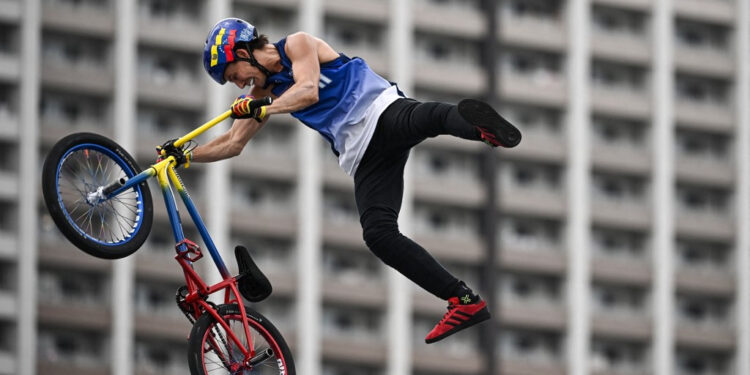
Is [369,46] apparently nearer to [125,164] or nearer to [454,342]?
[454,342]

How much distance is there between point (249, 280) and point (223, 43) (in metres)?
2.21

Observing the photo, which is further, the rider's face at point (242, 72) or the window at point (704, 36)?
the window at point (704, 36)

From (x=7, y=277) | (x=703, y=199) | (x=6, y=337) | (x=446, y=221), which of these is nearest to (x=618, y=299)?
(x=703, y=199)

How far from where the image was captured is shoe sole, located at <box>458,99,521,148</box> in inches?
497

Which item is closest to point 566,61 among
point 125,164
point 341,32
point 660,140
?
point 660,140

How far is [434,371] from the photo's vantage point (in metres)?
77.9

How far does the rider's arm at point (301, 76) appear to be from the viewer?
13.5 metres

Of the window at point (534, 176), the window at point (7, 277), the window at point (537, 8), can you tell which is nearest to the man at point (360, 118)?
the window at point (7, 277)

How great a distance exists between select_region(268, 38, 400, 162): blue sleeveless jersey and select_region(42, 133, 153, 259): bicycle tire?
159cm

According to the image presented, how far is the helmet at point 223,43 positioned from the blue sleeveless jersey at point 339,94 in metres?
0.35

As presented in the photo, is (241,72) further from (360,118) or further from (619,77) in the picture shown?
(619,77)

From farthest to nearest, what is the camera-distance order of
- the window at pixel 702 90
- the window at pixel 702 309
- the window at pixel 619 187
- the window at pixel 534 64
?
the window at pixel 702 90
the window at pixel 702 309
the window at pixel 619 187
the window at pixel 534 64

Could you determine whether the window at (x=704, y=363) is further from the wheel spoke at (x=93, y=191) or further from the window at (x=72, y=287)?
the wheel spoke at (x=93, y=191)

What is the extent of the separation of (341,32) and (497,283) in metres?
15.5
